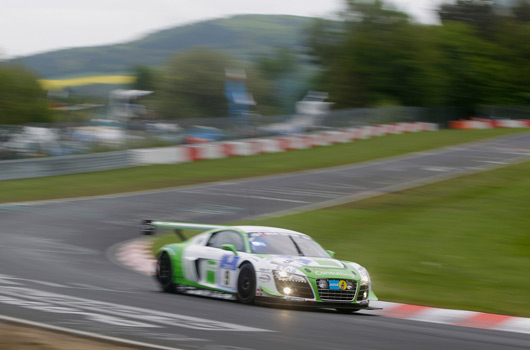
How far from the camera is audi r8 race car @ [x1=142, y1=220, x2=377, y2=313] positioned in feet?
30.7

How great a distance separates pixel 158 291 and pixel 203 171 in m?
19.5

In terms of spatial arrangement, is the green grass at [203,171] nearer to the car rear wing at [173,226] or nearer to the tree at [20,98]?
the car rear wing at [173,226]

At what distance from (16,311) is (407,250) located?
26.1 feet

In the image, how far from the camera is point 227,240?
10.6 m

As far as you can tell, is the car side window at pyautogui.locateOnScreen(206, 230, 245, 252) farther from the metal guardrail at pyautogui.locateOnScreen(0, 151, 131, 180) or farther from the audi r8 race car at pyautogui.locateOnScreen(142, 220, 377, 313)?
the metal guardrail at pyautogui.locateOnScreen(0, 151, 131, 180)

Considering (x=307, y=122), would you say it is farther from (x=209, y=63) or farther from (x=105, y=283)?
(x=209, y=63)

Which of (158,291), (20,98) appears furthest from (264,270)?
(20,98)

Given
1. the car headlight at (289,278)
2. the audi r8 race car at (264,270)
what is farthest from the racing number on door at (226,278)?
the car headlight at (289,278)

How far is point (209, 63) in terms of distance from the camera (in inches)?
3807

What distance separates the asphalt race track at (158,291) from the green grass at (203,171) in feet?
→ 6.43

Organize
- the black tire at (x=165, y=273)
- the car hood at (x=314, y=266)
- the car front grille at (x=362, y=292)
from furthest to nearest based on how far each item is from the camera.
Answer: the black tire at (x=165, y=273)
the car front grille at (x=362, y=292)
the car hood at (x=314, y=266)

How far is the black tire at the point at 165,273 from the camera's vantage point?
36.0 feet

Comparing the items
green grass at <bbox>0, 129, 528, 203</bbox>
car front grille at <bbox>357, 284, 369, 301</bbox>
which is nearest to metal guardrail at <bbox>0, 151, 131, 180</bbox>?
green grass at <bbox>0, 129, 528, 203</bbox>

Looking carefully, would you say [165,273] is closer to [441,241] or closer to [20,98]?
[441,241]
